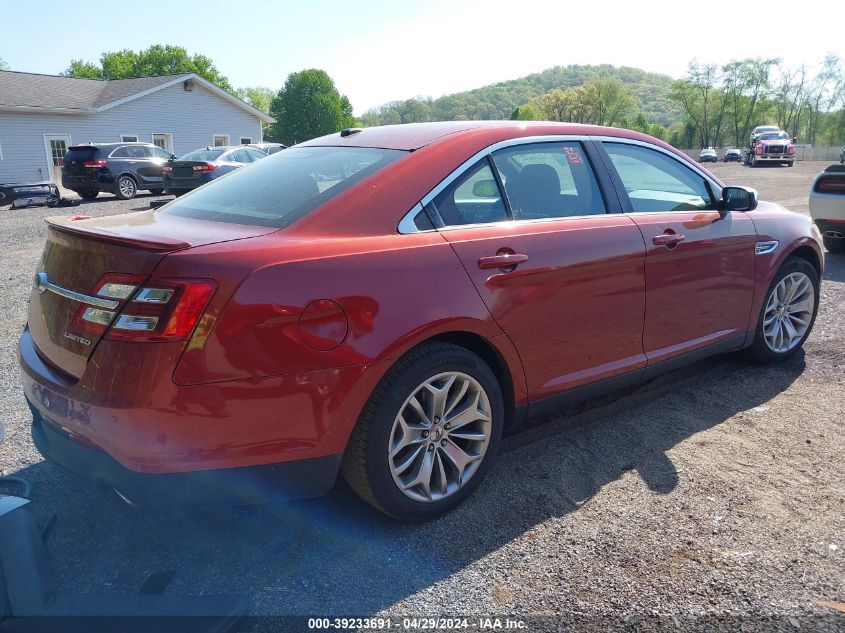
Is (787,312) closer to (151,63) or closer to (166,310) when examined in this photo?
(166,310)

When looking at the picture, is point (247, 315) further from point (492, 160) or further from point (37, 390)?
point (492, 160)

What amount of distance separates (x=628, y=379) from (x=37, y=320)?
285 cm

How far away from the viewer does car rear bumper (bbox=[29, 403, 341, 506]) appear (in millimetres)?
2219

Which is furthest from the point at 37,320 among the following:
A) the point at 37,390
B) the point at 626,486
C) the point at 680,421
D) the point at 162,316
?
the point at 680,421

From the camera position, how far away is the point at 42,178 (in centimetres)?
2833

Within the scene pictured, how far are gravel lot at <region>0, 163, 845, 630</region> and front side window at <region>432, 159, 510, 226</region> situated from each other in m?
1.27

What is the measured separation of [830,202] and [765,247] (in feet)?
18.2

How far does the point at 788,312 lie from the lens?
15.3 ft

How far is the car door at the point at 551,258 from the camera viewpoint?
288cm

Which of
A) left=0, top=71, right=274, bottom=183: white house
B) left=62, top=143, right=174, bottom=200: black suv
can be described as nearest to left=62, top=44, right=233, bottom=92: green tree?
left=0, top=71, right=274, bottom=183: white house

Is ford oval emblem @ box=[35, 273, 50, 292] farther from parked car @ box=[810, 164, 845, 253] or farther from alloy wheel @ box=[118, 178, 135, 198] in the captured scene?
alloy wheel @ box=[118, 178, 135, 198]

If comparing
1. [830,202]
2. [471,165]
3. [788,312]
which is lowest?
[788,312]

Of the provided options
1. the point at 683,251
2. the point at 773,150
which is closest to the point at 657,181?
the point at 683,251

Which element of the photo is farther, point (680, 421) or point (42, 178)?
point (42, 178)
